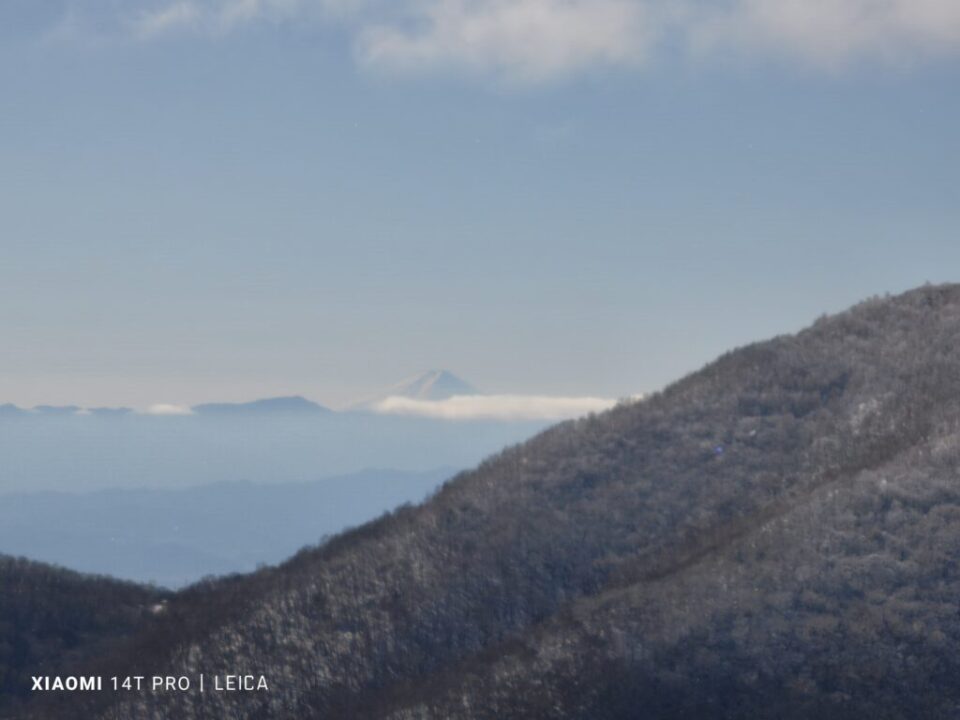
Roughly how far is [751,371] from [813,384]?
2.23 meters

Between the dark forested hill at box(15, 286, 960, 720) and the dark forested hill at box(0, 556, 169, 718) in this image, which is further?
the dark forested hill at box(0, 556, 169, 718)

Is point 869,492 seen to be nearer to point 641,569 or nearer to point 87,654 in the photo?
point 641,569

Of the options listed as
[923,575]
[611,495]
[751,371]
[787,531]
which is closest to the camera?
[923,575]

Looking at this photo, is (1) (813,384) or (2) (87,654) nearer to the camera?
(2) (87,654)

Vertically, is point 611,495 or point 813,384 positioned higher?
point 813,384

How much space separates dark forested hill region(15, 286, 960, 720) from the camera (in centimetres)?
1422

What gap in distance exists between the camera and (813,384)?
1115 inches

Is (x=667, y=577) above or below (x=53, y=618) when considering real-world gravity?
below

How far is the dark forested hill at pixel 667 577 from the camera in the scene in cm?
1422

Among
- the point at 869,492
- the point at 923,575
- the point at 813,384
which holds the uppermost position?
the point at 813,384

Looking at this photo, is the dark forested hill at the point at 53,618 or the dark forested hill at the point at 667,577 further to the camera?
the dark forested hill at the point at 53,618

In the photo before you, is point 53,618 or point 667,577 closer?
point 667,577

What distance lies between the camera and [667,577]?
17.8 m

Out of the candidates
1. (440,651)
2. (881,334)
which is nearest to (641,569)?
(440,651)
